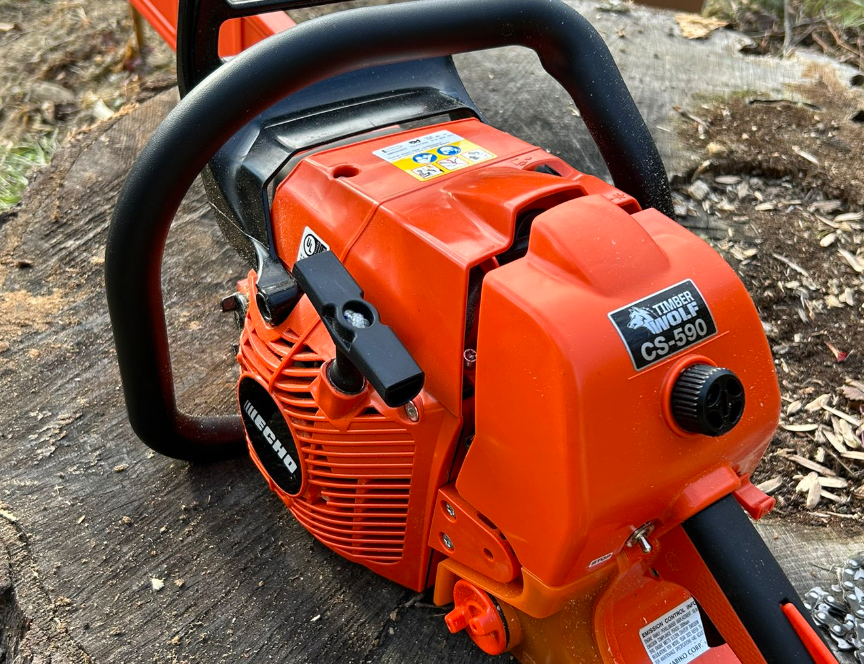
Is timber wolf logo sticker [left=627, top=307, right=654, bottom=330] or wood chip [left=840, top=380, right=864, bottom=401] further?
wood chip [left=840, top=380, right=864, bottom=401]

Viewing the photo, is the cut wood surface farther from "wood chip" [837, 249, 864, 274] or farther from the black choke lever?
"wood chip" [837, 249, 864, 274]

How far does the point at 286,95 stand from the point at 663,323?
58cm

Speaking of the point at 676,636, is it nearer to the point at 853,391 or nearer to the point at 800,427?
the point at 800,427

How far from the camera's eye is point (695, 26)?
2734mm

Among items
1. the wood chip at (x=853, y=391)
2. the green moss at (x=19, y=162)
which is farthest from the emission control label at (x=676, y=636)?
the green moss at (x=19, y=162)

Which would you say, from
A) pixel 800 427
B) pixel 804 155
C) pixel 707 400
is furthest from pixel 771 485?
pixel 804 155

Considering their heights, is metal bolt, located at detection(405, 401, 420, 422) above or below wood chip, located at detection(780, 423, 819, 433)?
above

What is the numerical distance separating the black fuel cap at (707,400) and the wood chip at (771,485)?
2.63 ft

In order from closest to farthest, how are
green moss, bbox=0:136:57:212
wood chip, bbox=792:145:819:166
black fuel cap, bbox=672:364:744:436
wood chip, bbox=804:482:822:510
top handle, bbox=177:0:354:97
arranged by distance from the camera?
black fuel cap, bbox=672:364:744:436, top handle, bbox=177:0:354:97, wood chip, bbox=804:482:822:510, wood chip, bbox=792:145:819:166, green moss, bbox=0:136:57:212

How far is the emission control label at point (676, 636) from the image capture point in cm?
111

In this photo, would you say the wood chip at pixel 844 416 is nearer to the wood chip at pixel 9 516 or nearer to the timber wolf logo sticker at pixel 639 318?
the timber wolf logo sticker at pixel 639 318

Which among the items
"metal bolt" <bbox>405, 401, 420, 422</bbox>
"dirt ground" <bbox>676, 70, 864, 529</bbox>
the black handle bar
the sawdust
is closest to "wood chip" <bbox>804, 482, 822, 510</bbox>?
"dirt ground" <bbox>676, 70, 864, 529</bbox>

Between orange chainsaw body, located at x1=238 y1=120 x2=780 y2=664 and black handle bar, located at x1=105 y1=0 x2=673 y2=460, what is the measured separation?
15 centimetres

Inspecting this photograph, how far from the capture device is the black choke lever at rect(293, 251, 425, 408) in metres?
0.95
